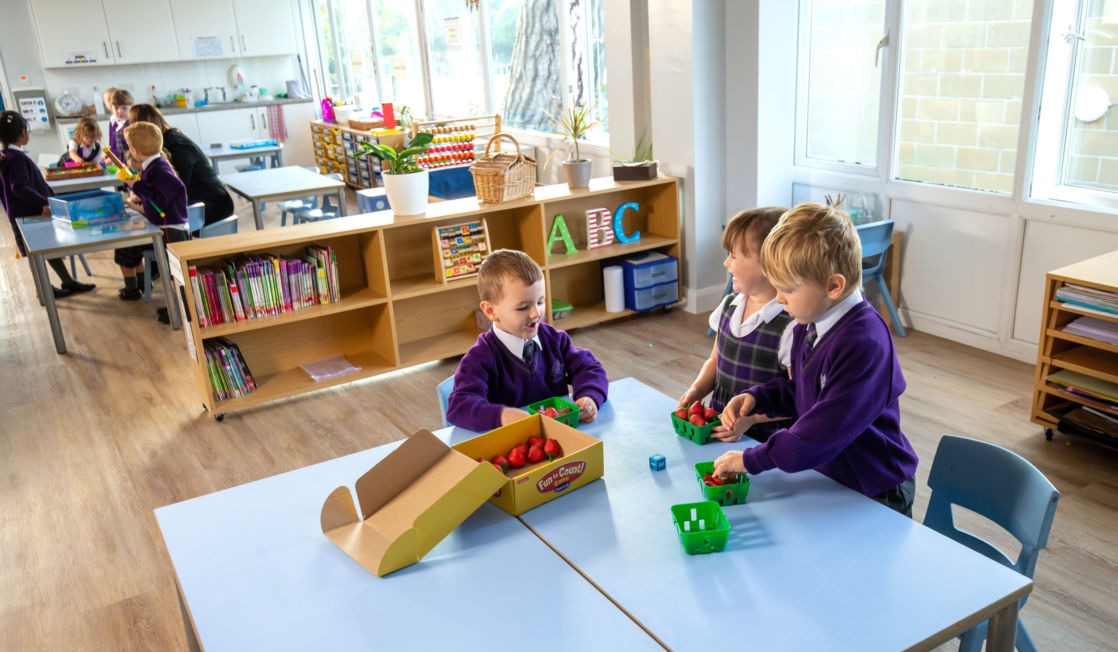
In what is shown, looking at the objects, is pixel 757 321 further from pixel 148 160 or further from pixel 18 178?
pixel 18 178

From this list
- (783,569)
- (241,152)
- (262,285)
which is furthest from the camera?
(241,152)

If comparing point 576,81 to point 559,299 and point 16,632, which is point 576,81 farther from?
point 16,632

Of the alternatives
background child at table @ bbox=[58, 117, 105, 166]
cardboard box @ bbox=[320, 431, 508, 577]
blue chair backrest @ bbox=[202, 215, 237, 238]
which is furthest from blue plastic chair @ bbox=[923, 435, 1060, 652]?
background child at table @ bbox=[58, 117, 105, 166]

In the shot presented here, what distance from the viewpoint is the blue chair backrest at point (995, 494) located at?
1.57m

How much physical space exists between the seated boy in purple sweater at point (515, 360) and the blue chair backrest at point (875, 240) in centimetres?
228

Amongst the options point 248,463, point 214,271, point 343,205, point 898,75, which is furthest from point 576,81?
point 248,463

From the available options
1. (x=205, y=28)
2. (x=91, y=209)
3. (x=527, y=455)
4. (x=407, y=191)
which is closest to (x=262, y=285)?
(x=407, y=191)

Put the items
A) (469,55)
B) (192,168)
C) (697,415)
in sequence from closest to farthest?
(697,415) → (192,168) → (469,55)

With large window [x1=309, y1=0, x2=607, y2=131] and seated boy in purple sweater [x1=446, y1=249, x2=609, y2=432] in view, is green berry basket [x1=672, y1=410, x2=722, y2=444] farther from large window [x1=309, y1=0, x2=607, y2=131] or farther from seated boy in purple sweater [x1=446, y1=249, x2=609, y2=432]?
large window [x1=309, y1=0, x2=607, y2=131]

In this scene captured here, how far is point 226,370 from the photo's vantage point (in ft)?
12.6

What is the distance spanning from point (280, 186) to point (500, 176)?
224 centimetres

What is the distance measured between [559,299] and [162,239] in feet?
7.92

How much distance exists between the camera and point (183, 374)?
14.6ft

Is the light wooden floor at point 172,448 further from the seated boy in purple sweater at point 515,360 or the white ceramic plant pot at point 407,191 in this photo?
the seated boy in purple sweater at point 515,360
